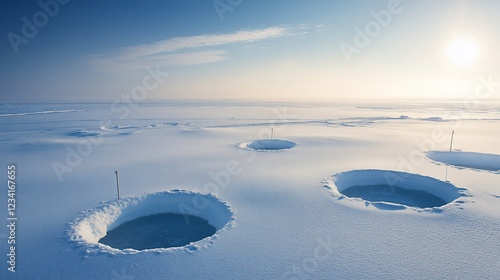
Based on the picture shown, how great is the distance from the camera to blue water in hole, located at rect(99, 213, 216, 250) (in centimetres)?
677

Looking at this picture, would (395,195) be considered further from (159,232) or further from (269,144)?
(269,144)

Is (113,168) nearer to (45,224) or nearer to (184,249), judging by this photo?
(45,224)

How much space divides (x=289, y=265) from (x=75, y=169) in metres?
11.3

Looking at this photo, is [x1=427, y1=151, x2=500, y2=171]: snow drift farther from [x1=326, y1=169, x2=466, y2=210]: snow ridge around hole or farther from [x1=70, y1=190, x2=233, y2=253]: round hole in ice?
[x1=70, y1=190, x2=233, y2=253]: round hole in ice

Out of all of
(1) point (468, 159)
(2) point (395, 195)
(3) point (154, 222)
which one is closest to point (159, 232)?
(3) point (154, 222)

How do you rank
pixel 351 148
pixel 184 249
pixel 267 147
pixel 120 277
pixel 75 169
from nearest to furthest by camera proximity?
1. pixel 120 277
2. pixel 184 249
3. pixel 75 169
4. pixel 351 148
5. pixel 267 147

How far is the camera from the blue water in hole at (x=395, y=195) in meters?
9.54

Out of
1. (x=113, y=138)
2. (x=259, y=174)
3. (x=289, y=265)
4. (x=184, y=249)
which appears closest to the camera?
(x=289, y=265)

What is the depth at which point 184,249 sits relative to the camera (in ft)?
18.8

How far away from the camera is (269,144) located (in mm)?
19234

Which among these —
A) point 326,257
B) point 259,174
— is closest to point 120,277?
point 326,257

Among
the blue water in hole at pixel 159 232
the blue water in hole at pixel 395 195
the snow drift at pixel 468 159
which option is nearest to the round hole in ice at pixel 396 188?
the blue water in hole at pixel 395 195

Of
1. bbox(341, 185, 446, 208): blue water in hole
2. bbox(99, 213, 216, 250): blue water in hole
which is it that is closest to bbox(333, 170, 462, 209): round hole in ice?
bbox(341, 185, 446, 208): blue water in hole

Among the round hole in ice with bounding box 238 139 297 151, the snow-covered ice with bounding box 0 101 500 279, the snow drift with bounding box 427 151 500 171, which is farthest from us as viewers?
the round hole in ice with bounding box 238 139 297 151
